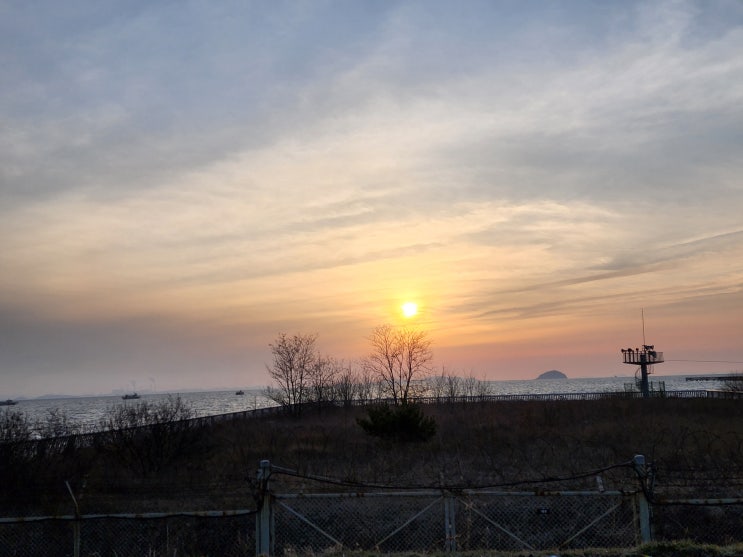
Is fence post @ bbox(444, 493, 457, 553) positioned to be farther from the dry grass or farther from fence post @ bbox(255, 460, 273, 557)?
the dry grass

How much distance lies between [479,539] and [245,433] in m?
22.7

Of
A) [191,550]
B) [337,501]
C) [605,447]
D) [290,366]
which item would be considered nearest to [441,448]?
[605,447]

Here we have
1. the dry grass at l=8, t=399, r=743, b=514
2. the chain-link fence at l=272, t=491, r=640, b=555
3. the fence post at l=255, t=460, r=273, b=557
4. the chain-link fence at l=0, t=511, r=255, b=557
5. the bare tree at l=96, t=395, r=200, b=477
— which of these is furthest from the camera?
the bare tree at l=96, t=395, r=200, b=477

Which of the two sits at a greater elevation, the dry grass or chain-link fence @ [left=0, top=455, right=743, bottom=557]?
the dry grass

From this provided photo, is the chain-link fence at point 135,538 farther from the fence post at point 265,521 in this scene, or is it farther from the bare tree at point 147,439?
the bare tree at point 147,439

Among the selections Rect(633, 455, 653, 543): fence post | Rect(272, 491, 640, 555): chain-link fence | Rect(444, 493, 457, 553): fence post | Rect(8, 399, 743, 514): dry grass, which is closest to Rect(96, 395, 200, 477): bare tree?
Rect(8, 399, 743, 514): dry grass

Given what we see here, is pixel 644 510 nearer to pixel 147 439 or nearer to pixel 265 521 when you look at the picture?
pixel 265 521

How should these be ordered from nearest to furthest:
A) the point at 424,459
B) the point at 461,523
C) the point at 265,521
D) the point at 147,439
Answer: the point at 265,521, the point at 461,523, the point at 424,459, the point at 147,439

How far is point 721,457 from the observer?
20953 mm

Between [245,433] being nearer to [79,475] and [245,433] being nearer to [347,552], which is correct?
[79,475]

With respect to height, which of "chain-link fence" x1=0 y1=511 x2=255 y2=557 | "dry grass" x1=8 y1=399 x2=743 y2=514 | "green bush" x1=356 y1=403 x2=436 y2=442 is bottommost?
"chain-link fence" x1=0 y1=511 x2=255 y2=557

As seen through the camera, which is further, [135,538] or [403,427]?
[403,427]

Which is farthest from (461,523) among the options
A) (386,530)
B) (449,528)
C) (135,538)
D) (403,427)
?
(403,427)

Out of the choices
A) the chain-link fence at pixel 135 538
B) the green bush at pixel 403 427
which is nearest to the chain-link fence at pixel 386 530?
the chain-link fence at pixel 135 538
